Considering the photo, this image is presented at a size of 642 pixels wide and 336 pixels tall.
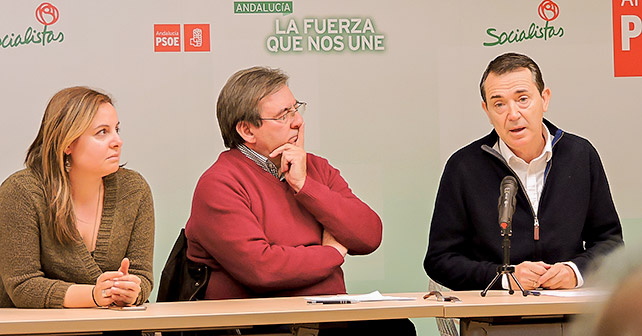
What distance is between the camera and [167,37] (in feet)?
14.5

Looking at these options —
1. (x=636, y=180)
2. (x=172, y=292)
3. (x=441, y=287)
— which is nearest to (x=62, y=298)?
(x=172, y=292)

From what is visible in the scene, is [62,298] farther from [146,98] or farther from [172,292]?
[146,98]

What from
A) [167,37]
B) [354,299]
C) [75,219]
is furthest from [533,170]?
[167,37]

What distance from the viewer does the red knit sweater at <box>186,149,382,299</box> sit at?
2.90 meters

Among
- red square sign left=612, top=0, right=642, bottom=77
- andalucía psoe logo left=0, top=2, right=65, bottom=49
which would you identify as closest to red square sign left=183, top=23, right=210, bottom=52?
andalucía psoe logo left=0, top=2, right=65, bottom=49

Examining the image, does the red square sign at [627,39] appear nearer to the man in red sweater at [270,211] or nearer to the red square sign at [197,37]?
the man in red sweater at [270,211]

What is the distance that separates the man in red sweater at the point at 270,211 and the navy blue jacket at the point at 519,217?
354 mm

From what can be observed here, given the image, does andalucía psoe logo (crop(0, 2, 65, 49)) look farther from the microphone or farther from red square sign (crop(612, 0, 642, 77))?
red square sign (crop(612, 0, 642, 77))

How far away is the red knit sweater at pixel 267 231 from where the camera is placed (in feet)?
9.51

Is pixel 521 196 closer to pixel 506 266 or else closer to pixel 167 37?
pixel 506 266

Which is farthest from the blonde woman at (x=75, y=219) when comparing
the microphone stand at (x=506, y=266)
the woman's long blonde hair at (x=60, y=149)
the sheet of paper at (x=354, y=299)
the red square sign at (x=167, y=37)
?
the red square sign at (x=167, y=37)

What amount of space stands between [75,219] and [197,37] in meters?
1.87

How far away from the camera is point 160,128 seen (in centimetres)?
443

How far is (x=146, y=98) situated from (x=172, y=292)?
1692 millimetres
